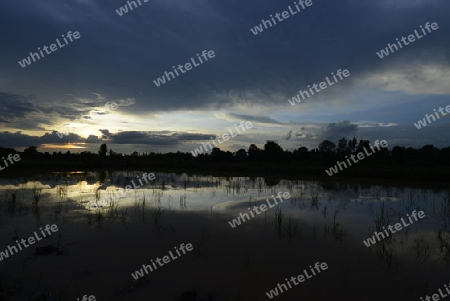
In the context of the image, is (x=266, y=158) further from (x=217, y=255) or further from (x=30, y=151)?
(x=217, y=255)

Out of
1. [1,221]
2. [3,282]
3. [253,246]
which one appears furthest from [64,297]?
[1,221]

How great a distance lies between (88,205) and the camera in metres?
10.2

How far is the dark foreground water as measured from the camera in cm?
420

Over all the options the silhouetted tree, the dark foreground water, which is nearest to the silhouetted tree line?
the silhouetted tree

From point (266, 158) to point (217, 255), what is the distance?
46008 mm

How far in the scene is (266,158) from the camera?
5084 centimetres

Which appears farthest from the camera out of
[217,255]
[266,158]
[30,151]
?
[266,158]

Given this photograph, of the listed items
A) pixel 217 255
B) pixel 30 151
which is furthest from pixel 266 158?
pixel 217 255

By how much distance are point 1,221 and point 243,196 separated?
9.09 metres

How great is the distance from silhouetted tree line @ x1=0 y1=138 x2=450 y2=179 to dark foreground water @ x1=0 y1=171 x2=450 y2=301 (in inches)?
866

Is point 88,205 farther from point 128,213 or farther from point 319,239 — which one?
point 319,239

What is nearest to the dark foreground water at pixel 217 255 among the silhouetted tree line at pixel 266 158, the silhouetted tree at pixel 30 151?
the silhouetted tree line at pixel 266 158

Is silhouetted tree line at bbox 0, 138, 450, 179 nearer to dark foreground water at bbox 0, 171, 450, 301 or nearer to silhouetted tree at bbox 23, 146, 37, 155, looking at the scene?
silhouetted tree at bbox 23, 146, 37, 155

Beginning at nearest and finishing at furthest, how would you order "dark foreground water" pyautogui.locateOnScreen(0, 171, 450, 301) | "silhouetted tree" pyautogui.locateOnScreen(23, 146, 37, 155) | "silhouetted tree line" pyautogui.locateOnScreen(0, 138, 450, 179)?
"dark foreground water" pyautogui.locateOnScreen(0, 171, 450, 301)
"silhouetted tree line" pyautogui.locateOnScreen(0, 138, 450, 179)
"silhouetted tree" pyautogui.locateOnScreen(23, 146, 37, 155)
